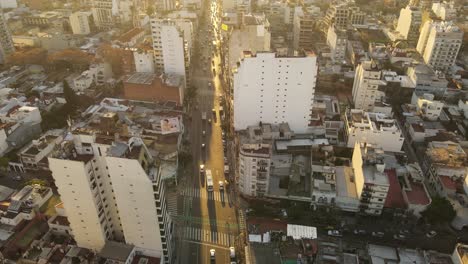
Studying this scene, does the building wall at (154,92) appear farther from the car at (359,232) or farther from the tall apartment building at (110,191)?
the car at (359,232)

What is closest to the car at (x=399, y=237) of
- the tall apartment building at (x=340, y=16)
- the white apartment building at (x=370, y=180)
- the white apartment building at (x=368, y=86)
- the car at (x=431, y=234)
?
the car at (x=431, y=234)

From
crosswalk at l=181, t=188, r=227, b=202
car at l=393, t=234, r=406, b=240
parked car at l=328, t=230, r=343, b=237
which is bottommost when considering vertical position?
crosswalk at l=181, t=188, r=227, b=202

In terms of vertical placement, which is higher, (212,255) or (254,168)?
(254,168)

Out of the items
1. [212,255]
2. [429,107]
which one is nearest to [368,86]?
[429,107]

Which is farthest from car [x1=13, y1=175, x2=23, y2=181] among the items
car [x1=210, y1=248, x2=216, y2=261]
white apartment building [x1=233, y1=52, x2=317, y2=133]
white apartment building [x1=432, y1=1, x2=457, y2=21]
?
white apartment building [x1=432, y1=1, x2=457, y2=21]

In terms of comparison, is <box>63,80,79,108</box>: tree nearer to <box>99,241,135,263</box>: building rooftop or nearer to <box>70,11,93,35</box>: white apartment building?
<box>99,241,135,263</box>: building rooftop

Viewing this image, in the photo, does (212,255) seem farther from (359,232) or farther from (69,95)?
(69,95)
